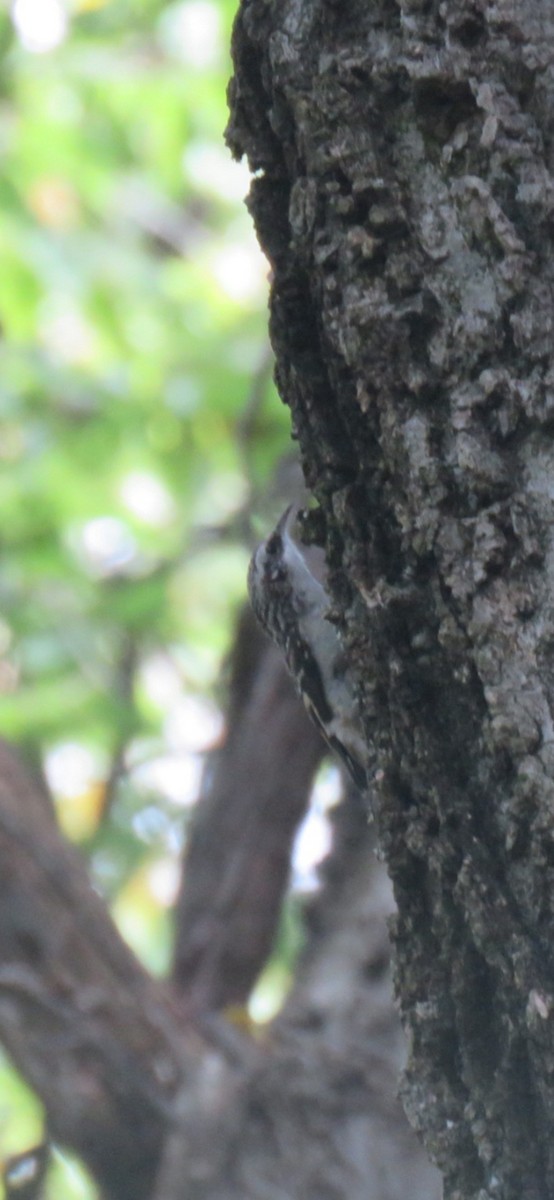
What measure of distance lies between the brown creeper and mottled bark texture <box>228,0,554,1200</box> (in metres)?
2.04

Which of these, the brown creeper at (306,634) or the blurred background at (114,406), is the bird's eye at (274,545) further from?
the blurred background at (114,406)

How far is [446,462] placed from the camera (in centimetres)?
178

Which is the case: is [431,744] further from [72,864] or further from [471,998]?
[72,864]

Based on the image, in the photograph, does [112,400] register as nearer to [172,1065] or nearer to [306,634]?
[306,634]

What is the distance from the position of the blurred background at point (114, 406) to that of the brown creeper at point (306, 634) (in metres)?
0.54

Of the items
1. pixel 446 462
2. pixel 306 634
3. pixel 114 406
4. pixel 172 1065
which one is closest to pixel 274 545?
pixel 306 634

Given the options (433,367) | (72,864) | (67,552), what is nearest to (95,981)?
(72,864)

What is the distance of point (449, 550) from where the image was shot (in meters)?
1.76

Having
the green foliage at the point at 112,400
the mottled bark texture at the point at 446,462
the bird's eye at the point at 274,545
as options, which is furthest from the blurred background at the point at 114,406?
the mottled bark texture at the point at 446,462

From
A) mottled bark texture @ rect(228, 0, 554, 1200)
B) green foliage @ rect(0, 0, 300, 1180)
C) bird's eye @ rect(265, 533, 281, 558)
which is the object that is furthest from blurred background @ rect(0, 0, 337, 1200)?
mottled bark texture @ rect(228, 0, 554, 1200)

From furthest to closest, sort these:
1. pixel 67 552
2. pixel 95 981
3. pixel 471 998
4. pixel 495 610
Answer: pixel 67 552
pixel 95 981
pixel 471 998
pixel 495 610

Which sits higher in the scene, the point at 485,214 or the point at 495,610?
the point at 485,214

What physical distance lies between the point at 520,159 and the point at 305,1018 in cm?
399

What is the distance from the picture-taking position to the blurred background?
17.6ft
